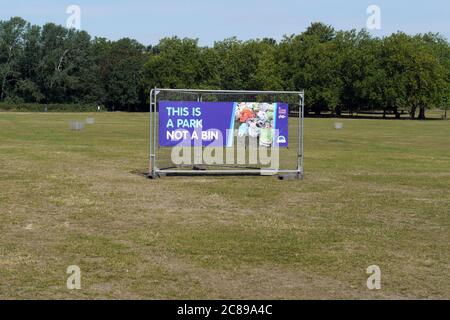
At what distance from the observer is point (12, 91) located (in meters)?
134

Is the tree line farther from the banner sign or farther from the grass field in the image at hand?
the grass field

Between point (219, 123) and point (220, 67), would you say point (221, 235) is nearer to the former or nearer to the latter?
point (219, 123)

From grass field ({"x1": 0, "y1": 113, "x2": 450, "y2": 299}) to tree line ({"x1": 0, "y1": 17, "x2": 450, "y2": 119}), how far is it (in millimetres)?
95116

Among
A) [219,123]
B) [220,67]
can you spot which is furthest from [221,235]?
[220,67]

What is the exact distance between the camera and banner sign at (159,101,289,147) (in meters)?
17.9

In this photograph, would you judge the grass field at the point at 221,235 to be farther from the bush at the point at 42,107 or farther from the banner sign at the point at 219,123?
the bush at the point at 42,107

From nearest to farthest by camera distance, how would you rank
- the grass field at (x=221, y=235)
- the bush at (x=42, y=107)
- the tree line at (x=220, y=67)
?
the grass field at (x=221, y=235), the tree line at (x=220, y=67), the bush at (x=42, y=107)

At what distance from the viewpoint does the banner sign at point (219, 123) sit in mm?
17906

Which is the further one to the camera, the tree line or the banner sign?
the tree line

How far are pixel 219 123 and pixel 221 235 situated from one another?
8454 mm

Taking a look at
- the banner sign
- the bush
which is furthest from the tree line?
the banner sign

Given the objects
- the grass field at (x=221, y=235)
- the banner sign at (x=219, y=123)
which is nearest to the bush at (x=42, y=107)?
the grass field at (x=221, y=235)

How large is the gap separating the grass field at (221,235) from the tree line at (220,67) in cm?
9512

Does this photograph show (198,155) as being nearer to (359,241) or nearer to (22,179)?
(22,179)
